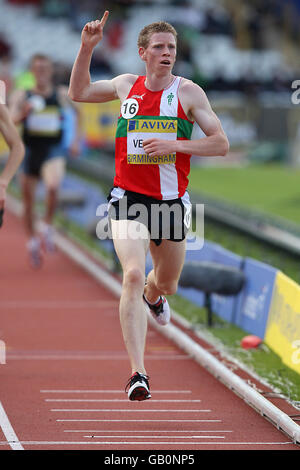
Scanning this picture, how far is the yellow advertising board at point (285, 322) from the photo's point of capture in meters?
7.78

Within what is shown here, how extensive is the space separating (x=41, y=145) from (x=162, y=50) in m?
7.42

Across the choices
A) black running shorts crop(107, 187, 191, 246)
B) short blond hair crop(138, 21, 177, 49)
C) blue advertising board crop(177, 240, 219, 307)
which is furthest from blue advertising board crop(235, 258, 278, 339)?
short blond hair crop(138, 21, 177, 49)

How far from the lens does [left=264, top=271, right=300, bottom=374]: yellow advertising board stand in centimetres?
778

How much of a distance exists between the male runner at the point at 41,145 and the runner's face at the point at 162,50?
272 inches

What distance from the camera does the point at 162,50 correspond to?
6.62m

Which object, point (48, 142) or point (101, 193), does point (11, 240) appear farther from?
point (48, 142)

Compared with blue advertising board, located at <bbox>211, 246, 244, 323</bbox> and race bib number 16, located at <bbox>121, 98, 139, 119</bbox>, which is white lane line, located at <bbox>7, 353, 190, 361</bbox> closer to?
blue advertising board, located at <bbox>211, 246, 244, 323</bbox>

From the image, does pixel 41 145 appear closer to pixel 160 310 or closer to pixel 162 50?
pixel 160 310

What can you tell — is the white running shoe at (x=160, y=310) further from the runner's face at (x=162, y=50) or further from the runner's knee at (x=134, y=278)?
the runner's face at (x=162, y=50)

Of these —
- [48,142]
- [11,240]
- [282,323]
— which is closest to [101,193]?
[11,240]

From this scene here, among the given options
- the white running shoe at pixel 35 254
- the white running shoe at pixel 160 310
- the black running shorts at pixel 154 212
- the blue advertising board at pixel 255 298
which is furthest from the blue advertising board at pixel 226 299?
the white running shoe at pixel 35 254

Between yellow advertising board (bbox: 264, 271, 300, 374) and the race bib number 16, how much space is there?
6.79 ft

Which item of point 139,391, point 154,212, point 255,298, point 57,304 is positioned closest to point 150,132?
point 154,212

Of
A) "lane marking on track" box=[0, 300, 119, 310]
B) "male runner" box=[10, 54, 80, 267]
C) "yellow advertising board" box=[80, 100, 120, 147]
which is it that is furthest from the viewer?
"yellow advertising board" box=[80, 100, 120, 147]
